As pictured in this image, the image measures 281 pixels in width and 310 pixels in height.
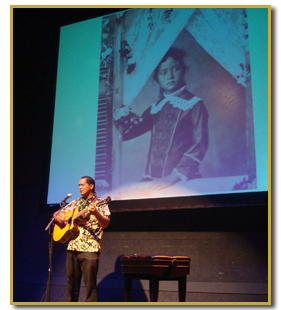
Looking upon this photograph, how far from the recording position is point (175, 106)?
14.9ft

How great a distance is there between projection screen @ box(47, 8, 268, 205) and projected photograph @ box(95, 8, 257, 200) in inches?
0.5

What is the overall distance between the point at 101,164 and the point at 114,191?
1.42 ft

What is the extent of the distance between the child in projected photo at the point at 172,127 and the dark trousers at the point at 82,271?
1353 mm

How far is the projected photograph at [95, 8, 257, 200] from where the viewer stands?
13.5 feet

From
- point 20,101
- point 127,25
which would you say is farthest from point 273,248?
point 20,101

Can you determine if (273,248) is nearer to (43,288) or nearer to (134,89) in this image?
(134,89)

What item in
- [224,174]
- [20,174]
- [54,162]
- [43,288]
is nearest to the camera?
[224,174]

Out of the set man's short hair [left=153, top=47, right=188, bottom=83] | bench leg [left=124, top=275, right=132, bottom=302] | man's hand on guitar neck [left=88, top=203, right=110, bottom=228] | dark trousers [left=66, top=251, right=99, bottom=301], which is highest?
man's short hair [left=153, top=47, right=188, bottom=83]

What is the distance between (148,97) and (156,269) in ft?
7.57

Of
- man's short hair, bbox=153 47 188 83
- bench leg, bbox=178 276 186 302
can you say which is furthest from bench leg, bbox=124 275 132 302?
man's short hair, bbox=153 47 188 83

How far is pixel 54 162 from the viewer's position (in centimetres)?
522

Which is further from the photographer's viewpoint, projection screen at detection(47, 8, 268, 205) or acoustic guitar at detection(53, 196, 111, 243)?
projection screen at detection(47, 8, 268, 205)

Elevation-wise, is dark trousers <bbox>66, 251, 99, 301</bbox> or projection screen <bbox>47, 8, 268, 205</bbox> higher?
projection screen <bbox>47, 8, 268, 205</bbox>

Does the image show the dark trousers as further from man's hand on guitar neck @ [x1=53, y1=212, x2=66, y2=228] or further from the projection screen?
the projection screen
